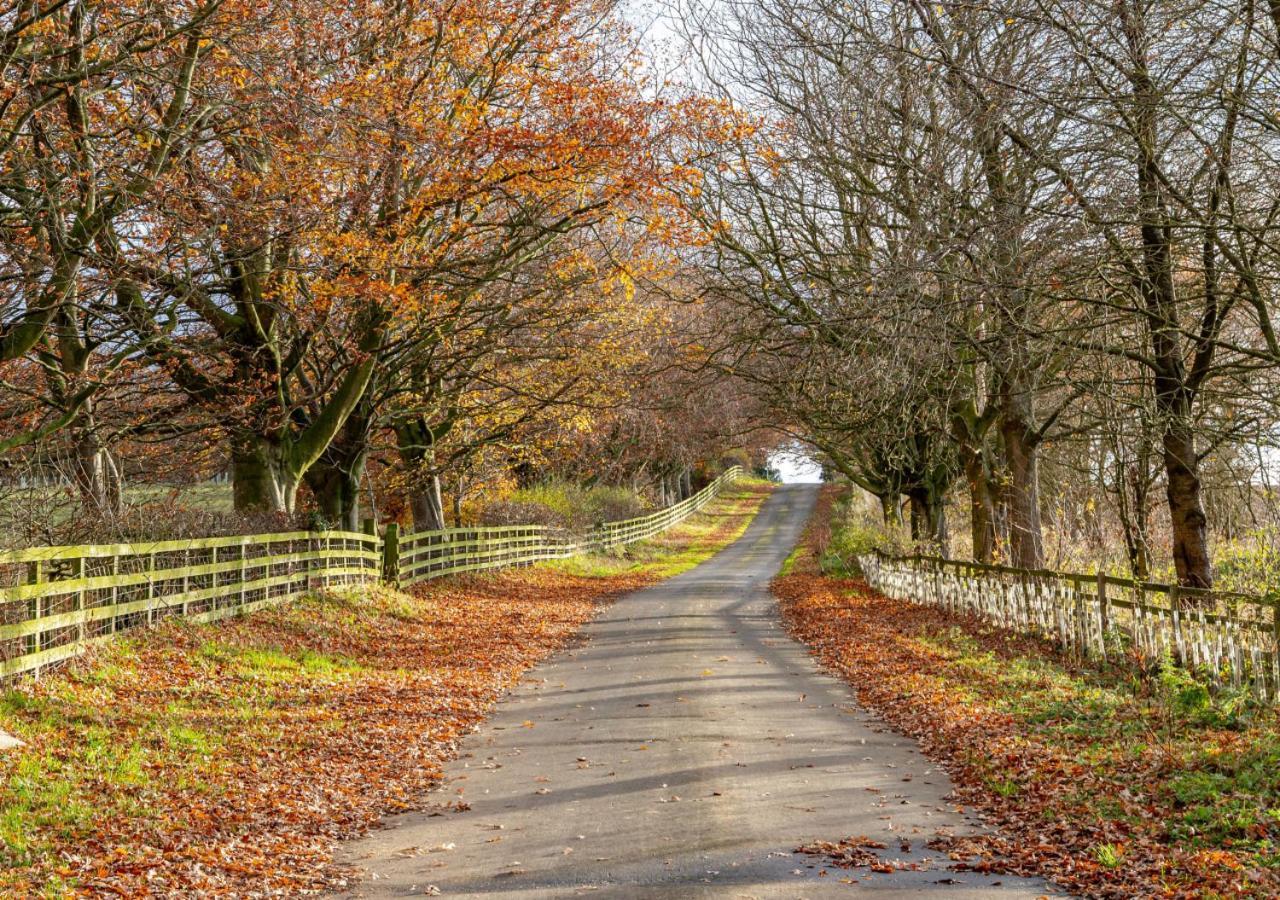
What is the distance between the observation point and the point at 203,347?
16406 mm

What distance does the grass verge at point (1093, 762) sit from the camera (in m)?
6.05

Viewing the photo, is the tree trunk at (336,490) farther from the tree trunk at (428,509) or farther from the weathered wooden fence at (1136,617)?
the weathered wooden fence at (1136,617)

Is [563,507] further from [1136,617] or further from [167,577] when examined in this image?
[1136,617]

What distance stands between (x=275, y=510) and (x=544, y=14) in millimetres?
8863

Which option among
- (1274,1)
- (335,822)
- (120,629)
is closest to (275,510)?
(120,629)

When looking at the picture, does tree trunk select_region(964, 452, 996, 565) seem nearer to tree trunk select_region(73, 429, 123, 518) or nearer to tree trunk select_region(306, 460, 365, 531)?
tree trunk select_region(306, 460, 365, 531)

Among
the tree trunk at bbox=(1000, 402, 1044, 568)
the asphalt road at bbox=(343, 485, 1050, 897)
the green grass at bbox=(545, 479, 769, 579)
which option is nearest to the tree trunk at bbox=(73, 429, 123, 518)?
the asphalt road at bbox=(343, 485, 1050, 897)

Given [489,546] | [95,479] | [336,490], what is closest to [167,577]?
[95,479]

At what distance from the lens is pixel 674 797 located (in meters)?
7.73

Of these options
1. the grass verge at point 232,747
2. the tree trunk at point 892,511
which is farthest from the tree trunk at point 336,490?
the tree trunk at point 892,511

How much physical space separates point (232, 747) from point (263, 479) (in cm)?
1029

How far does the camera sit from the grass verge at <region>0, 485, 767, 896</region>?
6.31m

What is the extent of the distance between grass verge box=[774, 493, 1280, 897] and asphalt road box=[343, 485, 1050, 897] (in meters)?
0.41

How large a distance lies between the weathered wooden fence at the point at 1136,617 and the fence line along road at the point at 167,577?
1017 cm
